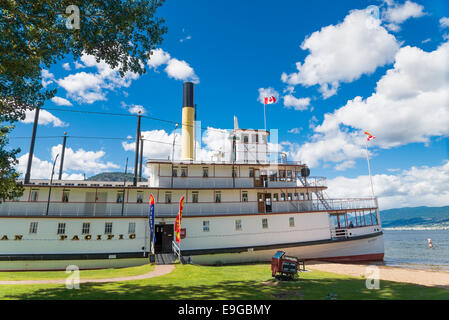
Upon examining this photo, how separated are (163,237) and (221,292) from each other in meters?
13.9

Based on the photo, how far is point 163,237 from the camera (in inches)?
867

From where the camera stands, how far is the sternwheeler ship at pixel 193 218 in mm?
18875

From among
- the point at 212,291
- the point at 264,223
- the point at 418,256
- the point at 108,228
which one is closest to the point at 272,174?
the point at 264,223

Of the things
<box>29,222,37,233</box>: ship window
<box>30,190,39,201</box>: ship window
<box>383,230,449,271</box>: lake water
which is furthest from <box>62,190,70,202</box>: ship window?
<box>383,230,449,271</box>: lake water

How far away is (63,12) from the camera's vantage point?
343 inches

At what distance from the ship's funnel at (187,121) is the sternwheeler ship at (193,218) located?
0.39ft

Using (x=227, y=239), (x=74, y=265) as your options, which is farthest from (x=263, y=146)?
(x=74, y=265)

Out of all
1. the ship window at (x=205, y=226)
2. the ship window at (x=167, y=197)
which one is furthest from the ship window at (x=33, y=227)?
the ship window at (x=205, y=226)

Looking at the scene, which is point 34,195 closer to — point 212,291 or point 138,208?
point 138,208

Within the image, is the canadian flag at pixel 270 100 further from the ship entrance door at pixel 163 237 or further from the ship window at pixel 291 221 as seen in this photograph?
the ship entrance door at pixel 163 237

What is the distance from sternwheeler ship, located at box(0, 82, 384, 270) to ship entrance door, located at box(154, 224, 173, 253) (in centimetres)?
8

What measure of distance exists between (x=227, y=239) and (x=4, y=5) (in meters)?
20.2

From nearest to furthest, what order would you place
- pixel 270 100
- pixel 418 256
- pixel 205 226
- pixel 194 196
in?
pixel 205 226 < pixel 194 196 < pixel 270 100 < pixel 418 256
